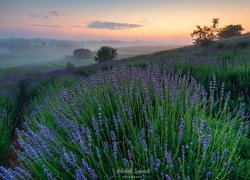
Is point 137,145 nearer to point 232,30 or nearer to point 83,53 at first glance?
point 232,30

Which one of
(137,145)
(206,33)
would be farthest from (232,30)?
(137,145)

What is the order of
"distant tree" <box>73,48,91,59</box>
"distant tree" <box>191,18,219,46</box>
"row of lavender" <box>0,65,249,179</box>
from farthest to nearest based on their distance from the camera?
"distant tree" <box>73,48,91,59</box> → "distant tree" <box>191,18,219,46</box> → "row of lavender" <box>0,65,249,179</box>

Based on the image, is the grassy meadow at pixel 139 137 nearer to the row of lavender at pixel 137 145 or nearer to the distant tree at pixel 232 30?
the row of lavender at pixel 137 145

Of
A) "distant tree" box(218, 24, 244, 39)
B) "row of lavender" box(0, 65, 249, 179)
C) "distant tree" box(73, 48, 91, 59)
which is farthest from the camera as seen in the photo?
"distant tree" box(73, 48, 91, 59)

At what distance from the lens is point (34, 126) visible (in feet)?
13.6

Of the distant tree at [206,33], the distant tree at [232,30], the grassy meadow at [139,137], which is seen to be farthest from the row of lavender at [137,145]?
the distant tree at [232,30]

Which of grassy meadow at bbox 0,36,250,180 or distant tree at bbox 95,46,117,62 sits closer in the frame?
grassy meadow at bbox 0,36,250,180

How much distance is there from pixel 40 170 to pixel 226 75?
497cm

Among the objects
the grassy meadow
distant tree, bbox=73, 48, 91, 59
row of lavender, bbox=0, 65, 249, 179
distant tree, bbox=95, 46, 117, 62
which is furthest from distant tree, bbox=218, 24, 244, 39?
distant tree, bbox=73, 48, 91, 59

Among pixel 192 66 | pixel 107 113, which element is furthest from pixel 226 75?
pixel 107 113

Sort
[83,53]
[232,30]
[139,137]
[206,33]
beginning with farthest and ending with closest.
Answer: [83,53] < [232,30] < [206,33] < [139,137]

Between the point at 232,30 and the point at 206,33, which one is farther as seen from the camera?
the point at 232,30

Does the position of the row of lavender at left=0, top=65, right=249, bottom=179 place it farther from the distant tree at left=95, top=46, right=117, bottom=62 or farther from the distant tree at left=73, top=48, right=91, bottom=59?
the distant tree at left=73, top=48, right=91, bottom=59

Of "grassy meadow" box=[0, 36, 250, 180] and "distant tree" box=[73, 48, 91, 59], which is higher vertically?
"distant tree" box=[73, 48, 91, 59]
